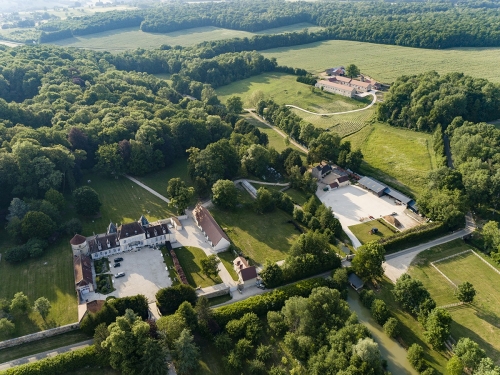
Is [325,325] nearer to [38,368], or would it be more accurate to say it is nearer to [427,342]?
[427,342]

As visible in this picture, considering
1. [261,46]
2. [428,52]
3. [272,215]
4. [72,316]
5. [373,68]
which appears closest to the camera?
[72,316]

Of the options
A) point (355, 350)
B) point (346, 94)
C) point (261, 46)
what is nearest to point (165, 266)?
point (355, 350)

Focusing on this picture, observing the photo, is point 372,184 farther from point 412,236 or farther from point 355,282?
point 355,282

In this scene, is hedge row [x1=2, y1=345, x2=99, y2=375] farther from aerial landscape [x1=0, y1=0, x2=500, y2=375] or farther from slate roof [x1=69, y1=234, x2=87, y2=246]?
slate roof [x1=69, y1=234, x2=87, y2=246]

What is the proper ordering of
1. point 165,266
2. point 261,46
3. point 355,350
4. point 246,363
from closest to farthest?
point 355,350 < point 246,363 < point 165,266 < point 261,46

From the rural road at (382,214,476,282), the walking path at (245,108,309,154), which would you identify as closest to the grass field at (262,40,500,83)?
the walking path at (245,108,309,154)

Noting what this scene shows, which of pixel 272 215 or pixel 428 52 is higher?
pixel 428 52
